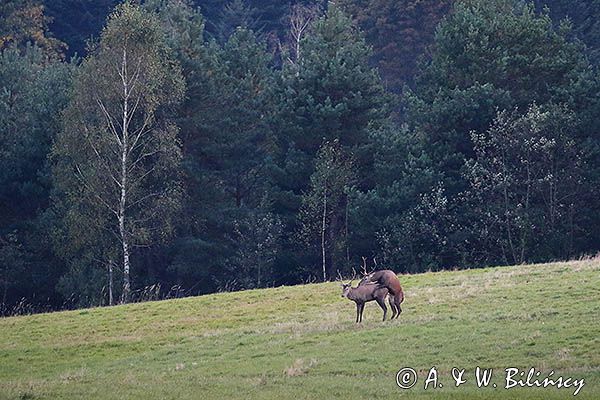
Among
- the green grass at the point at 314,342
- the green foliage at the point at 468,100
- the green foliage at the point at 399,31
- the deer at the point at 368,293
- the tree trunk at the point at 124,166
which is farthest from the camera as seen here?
the green foliage at the point at 399,31

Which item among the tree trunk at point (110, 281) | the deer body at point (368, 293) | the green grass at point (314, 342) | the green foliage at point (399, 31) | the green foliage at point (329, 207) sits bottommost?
the green grass at point (314, 342)

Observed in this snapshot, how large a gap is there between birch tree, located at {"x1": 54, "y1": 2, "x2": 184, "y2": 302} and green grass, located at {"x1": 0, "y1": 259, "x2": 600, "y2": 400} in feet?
41.0

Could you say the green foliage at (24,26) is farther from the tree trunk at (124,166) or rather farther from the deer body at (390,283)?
the deer body at (390,283)

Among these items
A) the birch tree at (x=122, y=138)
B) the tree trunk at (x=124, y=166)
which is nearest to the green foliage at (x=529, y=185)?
the birch tree at (x=122, y=138)

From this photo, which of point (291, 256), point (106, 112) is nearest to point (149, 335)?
point (106, 112)

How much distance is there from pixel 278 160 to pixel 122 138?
11.5 m

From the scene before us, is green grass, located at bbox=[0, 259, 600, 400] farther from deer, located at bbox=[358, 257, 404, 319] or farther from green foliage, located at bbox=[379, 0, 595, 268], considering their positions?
green foliage, located at bbox=[379, 0, 595, 268]

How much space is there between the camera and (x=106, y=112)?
45094mm

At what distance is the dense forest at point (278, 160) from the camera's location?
152 feet

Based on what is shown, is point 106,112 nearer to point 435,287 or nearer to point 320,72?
point 320,72

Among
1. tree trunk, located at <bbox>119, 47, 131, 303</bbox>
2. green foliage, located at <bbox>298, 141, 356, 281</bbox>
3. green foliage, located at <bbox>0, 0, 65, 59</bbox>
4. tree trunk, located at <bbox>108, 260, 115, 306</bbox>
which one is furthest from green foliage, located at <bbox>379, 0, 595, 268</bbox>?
green foliage, located at <bbox>0, 0, 65, 59</bbox>

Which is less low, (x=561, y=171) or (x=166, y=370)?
(x=561, y=171)

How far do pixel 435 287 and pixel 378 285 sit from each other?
687 cm

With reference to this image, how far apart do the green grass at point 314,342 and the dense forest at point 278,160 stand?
13933mm
